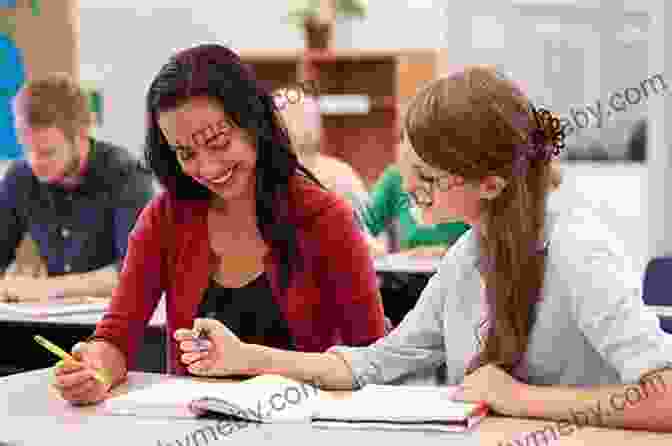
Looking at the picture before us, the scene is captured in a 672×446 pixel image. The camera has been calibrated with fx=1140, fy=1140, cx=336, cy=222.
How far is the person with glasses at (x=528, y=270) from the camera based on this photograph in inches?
64.5

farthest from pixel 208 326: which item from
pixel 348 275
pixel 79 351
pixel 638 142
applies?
pixel 638 142

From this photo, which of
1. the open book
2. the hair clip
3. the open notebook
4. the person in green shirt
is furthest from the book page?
the person in green shirt

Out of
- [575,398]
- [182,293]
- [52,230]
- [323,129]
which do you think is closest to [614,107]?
[323,129]

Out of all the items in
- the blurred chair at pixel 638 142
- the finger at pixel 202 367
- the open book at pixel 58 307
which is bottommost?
the blurred chair at pixel 638 142

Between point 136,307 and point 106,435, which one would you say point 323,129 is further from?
point 106,435

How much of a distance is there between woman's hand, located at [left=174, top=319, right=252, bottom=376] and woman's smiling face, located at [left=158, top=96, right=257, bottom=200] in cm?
33

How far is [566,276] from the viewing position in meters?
1.73

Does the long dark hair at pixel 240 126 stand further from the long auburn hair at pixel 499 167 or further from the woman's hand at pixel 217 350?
the long auburn hair at pixel 499 167

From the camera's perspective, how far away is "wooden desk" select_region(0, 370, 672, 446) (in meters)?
1.57

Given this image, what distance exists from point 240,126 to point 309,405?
25.3 inches

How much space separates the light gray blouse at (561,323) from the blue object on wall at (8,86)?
3635mm

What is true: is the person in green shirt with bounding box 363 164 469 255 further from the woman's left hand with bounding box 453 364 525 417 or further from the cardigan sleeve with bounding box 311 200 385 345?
the woman's left hand with bounding box 453 364 525 417

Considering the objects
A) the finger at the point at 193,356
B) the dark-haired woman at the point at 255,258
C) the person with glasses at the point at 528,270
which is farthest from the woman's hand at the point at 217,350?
the person with glasses at the point at 528,270

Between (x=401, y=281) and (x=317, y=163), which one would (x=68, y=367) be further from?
(x=317, y=163)
